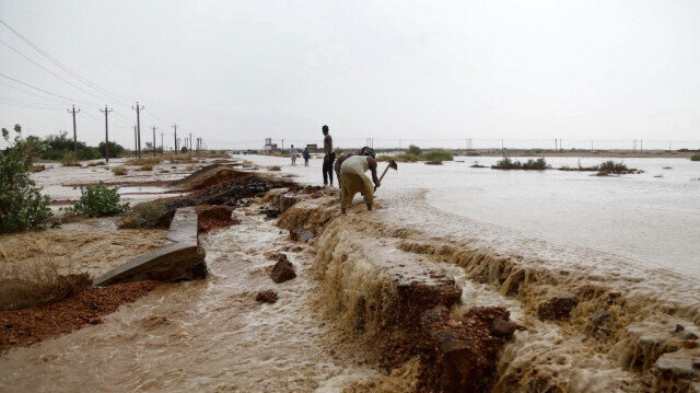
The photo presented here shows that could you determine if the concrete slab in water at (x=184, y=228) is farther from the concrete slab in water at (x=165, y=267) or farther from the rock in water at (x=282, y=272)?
the rock in water at (x=282, y=272)

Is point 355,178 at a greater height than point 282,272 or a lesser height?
greater

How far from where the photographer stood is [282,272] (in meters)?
8.42

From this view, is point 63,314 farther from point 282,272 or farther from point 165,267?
point 282,272

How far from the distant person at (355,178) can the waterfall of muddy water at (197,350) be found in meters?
2.85

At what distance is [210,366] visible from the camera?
209 inches

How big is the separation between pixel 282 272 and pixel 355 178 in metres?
2.88

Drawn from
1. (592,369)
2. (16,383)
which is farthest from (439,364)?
(16,383)

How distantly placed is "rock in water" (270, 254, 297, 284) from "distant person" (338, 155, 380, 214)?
2.48 m

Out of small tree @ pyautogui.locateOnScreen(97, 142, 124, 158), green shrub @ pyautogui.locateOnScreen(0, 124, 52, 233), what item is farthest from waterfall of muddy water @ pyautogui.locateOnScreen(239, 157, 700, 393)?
small tree @ pyautogui.locateOnScreen(97, 142, 124, 158)

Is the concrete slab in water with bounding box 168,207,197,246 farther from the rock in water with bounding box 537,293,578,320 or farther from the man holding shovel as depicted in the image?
the rock in water with bounding box 537,293,578,320

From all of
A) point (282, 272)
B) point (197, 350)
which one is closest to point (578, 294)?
point (197, 350)

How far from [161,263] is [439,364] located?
19.1 ft

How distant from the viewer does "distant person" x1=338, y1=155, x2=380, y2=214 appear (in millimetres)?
10008

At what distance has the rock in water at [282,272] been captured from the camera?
8.39m
